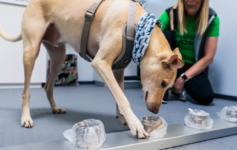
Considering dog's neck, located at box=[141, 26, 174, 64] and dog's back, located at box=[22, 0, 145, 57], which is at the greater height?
dog's back, located at box=[22, 0, 145, 57]

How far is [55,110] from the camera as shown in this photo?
1449 mm

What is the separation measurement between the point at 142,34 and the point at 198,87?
1.35 meters

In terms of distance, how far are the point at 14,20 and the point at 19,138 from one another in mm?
2139

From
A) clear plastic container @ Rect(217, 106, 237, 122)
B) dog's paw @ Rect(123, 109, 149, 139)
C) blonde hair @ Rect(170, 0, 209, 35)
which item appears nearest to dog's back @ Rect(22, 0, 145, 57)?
dog's paw @ Rect(123, 109, 149, 139)

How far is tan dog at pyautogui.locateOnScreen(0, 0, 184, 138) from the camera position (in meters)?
0.92

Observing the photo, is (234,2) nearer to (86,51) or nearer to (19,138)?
(86,51)

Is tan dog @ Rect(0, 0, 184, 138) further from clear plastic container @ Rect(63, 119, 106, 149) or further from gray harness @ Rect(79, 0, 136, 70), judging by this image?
clear plastic container @ Rect(63, 119, 106, 149)

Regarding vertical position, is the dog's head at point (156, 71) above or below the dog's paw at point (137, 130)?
above

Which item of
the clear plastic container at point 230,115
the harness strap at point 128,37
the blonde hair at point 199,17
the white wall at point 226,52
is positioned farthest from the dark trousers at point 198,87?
the harness strap at point 128,37

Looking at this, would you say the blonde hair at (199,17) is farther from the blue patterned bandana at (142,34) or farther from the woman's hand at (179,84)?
the blue patterned bandana at (142,34)

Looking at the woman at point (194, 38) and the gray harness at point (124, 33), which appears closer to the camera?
the gray harness at point (124, 33)

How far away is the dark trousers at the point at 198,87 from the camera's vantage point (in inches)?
76.4

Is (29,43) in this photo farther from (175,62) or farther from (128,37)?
(175,62)

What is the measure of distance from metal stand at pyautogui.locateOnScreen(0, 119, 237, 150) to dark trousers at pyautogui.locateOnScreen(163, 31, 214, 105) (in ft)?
2.64
